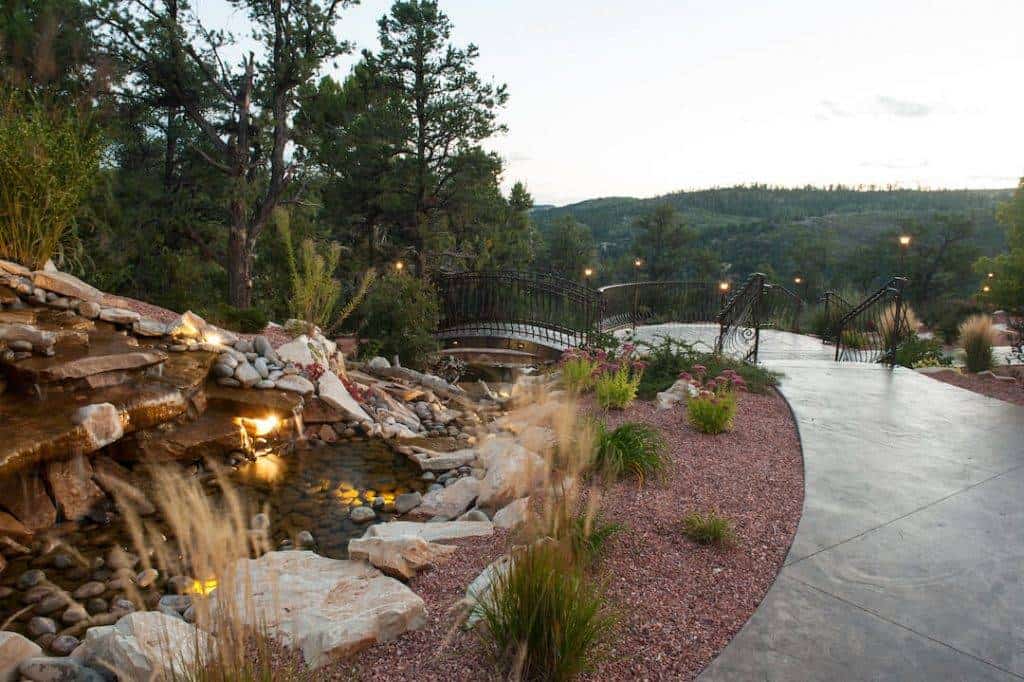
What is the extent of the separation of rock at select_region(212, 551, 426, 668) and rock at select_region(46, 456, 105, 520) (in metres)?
1.95

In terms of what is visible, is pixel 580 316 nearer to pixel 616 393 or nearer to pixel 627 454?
pixel 616 393

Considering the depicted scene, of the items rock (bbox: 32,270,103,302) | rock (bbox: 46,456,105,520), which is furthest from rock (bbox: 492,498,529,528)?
rock (bbox: 32,270,103,302)

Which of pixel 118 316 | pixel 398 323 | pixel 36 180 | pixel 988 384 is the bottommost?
pixel 988 384

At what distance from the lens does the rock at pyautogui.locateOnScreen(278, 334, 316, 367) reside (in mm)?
6691

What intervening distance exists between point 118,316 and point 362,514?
3.50 meters

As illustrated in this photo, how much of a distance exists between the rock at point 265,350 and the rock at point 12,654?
14.2 ft

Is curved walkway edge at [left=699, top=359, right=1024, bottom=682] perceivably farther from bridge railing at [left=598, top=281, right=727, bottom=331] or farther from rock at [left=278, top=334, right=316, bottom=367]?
bridge railing at [left=598, top=281, right=727, bottom=331]

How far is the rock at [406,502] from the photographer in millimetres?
4354

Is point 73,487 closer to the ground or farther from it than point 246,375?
closer to the ground

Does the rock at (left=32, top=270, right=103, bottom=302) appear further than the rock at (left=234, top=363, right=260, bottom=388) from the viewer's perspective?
No

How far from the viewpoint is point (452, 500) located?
4281 millimetres

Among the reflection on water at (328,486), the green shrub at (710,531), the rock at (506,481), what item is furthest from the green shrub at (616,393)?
the green shrub at (710,531)

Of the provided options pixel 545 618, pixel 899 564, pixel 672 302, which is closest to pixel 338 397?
pixel 545 618

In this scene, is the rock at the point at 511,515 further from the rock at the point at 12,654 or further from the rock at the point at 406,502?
the rock at the point at 12,654
